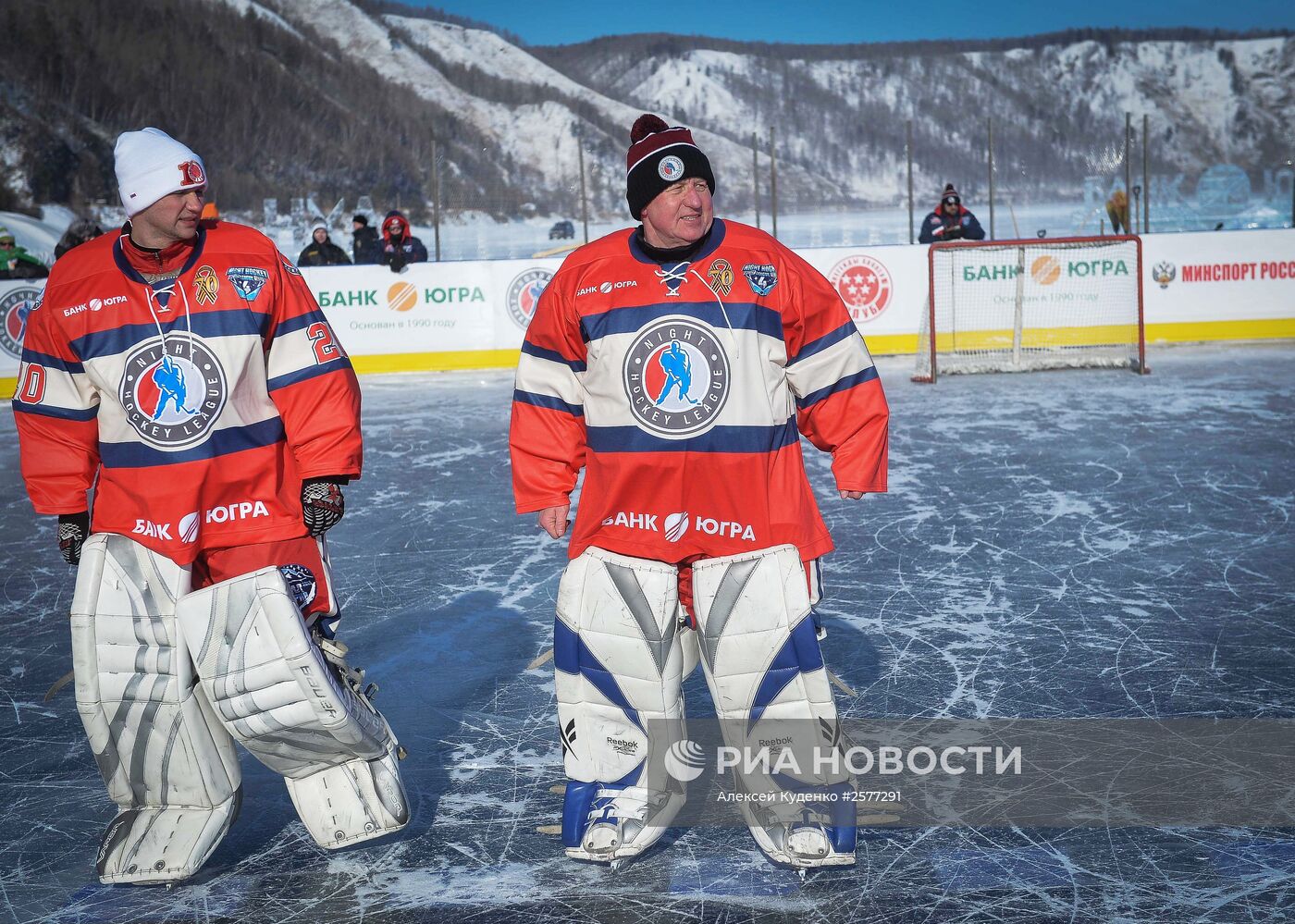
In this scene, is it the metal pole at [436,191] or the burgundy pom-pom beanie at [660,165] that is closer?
the burgundy pom-pom beanie at [660,165]

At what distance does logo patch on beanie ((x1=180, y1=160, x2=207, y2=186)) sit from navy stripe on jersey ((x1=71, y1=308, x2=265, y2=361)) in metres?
0.29

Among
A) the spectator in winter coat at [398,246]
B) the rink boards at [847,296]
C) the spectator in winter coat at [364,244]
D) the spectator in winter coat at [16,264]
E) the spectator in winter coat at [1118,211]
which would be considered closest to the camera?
the spectator in winter coat at [16,264]

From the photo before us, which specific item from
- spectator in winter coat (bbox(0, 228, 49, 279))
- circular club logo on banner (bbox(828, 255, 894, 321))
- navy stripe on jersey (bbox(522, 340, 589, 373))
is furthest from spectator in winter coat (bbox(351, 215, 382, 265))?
navy stripe on jersey (bbox(522, 340, 589, 373))

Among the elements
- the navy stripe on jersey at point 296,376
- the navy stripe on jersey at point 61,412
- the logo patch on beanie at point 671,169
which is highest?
the logo patch on beanie at point 671,169

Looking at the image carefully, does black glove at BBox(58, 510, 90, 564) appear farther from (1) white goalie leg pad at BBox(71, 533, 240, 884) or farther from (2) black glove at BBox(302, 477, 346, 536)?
(2) black glove at BBox(302, 477, 346, 536)

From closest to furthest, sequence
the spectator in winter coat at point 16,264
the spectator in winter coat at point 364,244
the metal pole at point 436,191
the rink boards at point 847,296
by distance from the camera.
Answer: the spectator in winter coat at point 16,264 < the rink boards at point 847,296 < the spectator in winter coat at point 364,244 < the metal pole at point 436,191

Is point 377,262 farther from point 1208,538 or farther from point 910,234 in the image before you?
point 1208,538

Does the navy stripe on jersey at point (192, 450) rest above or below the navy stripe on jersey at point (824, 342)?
below

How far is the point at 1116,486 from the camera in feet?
20.8

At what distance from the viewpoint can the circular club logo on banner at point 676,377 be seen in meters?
2.67

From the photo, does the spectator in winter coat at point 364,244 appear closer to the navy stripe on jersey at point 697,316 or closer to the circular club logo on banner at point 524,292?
the circular club logo on banner at point 524,292

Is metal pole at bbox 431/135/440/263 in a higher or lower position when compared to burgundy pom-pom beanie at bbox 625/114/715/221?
higher

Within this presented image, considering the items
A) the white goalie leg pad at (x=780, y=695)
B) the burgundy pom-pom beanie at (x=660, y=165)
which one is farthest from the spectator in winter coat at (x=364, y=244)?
the white goalie leg pad at (x=780, y=695)

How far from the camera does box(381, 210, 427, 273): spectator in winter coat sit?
1177 centimetres
